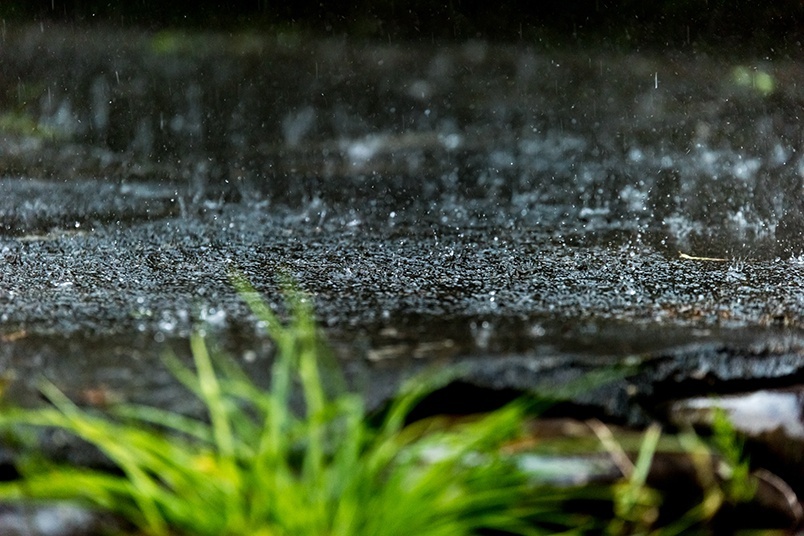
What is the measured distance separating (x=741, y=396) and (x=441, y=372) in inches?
23.4

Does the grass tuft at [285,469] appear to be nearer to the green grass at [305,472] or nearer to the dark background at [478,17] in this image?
the green grass at [305,472]

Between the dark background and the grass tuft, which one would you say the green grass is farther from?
the dark background

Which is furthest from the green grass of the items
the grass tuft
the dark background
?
the dark background

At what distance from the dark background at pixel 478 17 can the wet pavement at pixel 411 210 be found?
0.35 ft

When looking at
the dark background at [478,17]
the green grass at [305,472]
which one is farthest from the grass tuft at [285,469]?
the dark background at [478,17]

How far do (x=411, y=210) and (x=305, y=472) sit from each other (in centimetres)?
267

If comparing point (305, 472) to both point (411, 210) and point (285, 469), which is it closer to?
point (285, 469)

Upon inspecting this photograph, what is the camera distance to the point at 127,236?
3311mm

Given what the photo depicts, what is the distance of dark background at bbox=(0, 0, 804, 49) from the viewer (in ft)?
16.7

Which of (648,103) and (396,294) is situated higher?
(648,103)

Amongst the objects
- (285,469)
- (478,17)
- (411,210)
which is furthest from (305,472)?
(478,17)

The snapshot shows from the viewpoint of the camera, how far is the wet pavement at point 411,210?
172 centimetres

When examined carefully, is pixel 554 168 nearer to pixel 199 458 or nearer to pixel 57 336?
pixel 57 336

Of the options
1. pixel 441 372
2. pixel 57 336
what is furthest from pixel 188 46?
pixel 441 372
